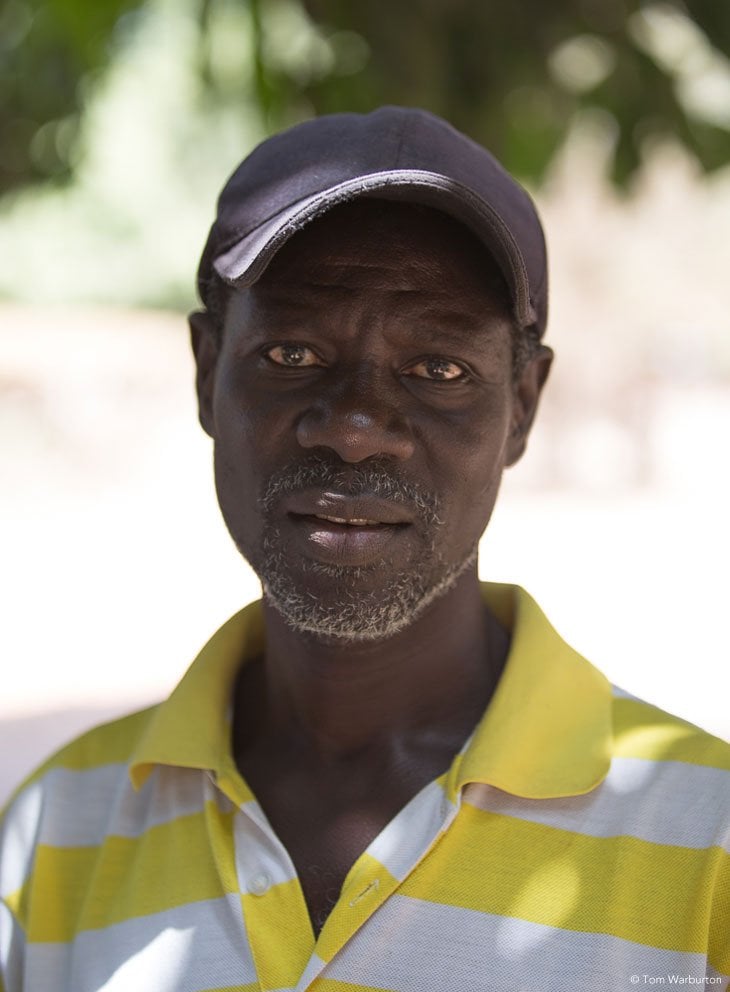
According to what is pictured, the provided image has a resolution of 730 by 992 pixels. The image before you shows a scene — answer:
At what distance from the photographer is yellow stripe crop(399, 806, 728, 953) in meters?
1.81

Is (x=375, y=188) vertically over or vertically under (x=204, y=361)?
over

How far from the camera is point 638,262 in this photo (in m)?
22.8

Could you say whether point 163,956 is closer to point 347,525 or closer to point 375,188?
point 347,525

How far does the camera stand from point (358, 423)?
6.74 ft

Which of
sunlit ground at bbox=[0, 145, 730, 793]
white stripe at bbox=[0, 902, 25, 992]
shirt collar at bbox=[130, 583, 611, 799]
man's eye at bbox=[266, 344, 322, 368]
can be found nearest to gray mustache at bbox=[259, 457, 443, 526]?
man's eye at bbox=[266, 344, 322, 368]

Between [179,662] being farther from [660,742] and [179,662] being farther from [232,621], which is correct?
[660,742]

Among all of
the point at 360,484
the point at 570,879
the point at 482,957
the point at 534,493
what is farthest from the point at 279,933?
the point at 534,493

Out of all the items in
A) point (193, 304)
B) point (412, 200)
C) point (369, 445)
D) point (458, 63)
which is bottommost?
point (369, 445)

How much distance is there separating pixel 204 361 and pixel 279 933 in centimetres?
101

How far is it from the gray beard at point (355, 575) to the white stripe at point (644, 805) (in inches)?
11.6

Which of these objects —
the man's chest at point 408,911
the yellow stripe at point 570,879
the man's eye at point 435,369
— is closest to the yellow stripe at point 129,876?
the man's chest at point 408,911

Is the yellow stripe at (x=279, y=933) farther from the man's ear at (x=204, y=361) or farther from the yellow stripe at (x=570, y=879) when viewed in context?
the man's ear at (x=204, y=361)

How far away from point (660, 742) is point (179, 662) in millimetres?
7848

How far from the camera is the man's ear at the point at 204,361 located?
2424mm
